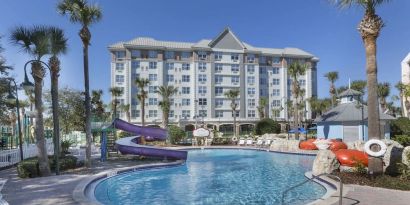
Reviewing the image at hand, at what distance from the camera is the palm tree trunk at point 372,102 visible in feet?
45.8

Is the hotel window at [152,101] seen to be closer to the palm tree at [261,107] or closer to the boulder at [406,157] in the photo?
the palm tree at [261,107]

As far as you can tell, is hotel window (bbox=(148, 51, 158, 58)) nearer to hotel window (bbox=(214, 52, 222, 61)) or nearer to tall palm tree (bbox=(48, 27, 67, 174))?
hotel window (bbox=(214, 52, 222, 61))

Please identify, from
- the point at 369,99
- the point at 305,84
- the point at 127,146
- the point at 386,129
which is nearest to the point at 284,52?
the point at 305,84

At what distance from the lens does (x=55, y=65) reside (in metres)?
17.9

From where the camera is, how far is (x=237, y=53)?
74.4 meters

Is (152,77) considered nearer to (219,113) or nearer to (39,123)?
(219,113)

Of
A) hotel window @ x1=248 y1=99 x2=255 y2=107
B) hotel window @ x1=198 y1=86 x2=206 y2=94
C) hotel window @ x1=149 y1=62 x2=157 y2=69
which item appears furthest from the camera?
hotel window @ x1=248 y1=99 x2=255 y2=107

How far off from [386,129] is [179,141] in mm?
23474

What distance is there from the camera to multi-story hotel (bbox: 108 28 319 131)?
6825 cm

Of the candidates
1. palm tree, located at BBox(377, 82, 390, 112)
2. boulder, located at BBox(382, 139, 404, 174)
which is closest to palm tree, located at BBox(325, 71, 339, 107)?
palm tree, located at BBox(377, 82, 390, 112)

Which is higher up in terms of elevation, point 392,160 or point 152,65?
point 152,65

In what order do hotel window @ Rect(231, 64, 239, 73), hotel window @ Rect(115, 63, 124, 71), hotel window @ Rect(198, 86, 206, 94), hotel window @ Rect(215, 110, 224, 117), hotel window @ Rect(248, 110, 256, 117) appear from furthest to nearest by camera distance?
1. hotel window @ Rect(248, 110, 256, 117)
2. hotel window @ Rect(231, 64, 239, 73)
3. hotel window @ Rect(215, 110, 224, 117)
4. hotel window @ Rect(198, 86, 206, 94)
5. hotel window @ Rect(115, 63, 124, 71)

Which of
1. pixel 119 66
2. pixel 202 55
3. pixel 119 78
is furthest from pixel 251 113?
pixel 119 66

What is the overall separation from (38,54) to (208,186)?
32.9 feet
